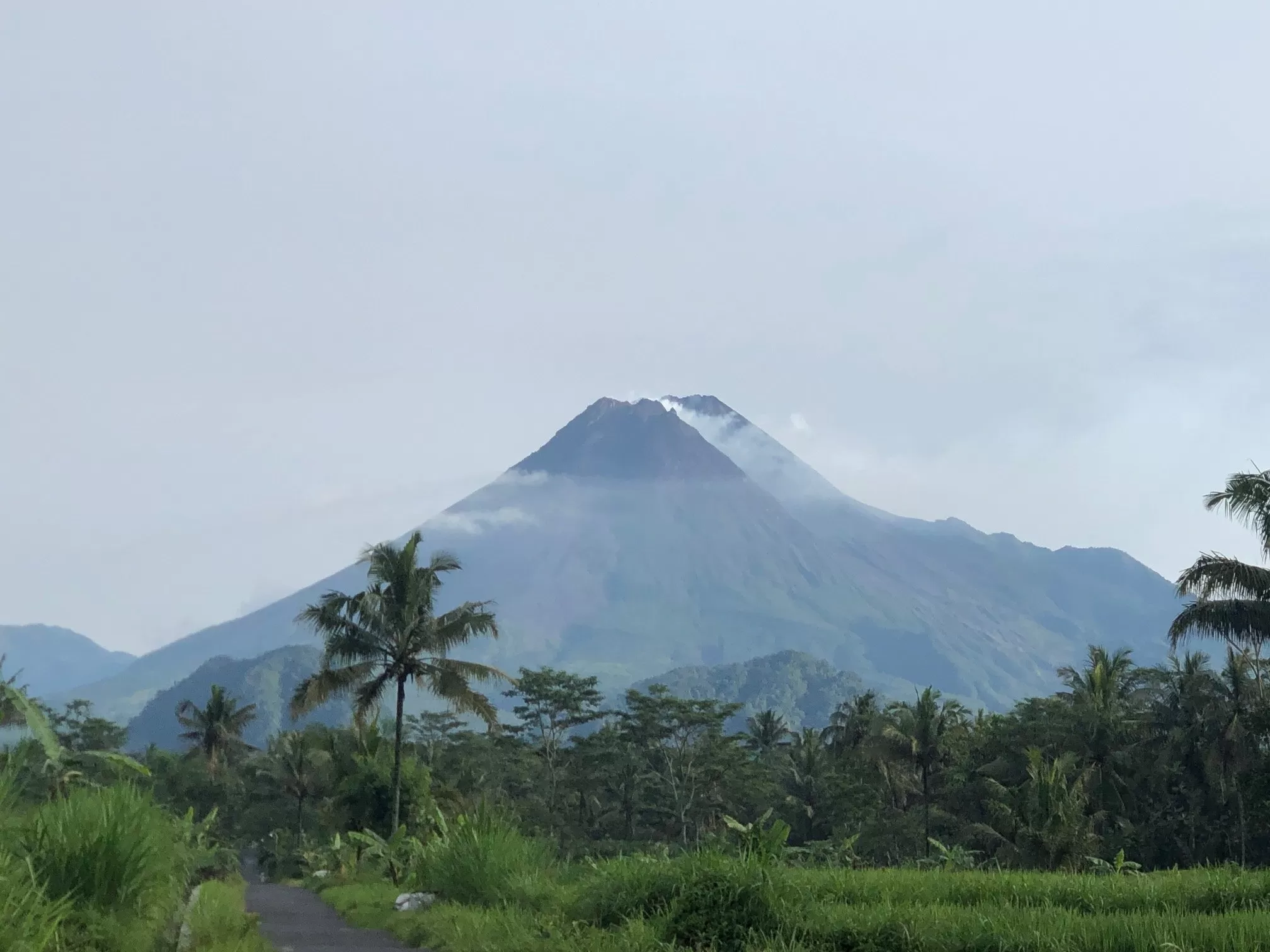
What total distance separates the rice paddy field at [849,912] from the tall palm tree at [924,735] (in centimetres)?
3513

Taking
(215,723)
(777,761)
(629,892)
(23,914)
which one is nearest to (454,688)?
(629,892)

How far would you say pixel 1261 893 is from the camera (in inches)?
470

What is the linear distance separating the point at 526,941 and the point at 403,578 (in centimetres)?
2266

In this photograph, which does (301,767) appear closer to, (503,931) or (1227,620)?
(1227,620)

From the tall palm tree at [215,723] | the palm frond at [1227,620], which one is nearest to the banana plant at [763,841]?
the palm frond at [1227,620]

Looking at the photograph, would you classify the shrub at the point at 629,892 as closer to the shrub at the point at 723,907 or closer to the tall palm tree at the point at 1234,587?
the shrub at the point at 723,907

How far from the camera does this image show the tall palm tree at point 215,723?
2448 inches

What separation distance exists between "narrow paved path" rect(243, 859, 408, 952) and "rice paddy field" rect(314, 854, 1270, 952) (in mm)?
752

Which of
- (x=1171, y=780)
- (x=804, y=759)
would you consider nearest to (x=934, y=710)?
(x=1171, y=780)

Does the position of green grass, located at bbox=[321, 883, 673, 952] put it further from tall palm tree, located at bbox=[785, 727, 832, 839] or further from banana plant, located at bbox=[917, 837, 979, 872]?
tall palm tree, located at bbox=[785, 727, 832, 839]

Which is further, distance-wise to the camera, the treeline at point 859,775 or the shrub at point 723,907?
the treeline at point 859,775

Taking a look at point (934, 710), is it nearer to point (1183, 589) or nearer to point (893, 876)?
point (1183, 589)

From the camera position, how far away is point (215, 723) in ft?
205

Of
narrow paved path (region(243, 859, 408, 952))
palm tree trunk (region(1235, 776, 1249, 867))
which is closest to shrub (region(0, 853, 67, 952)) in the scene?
narrow paved path (region(243, 859, 408, 952))
